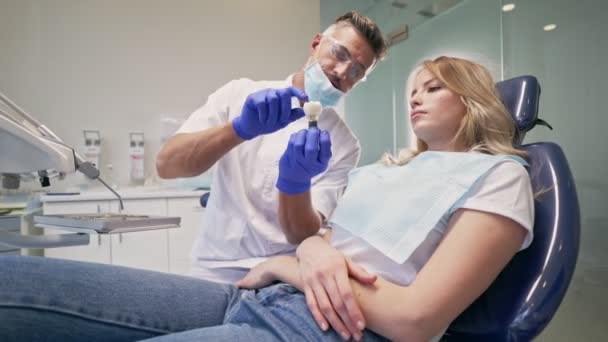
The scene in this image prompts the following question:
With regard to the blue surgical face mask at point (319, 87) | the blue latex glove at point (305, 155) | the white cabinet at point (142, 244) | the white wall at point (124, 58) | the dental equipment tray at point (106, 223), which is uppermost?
the white wall at point (124, 58)

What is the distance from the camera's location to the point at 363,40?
51.0 inches

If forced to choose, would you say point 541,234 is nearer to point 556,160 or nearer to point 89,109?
point 556,160

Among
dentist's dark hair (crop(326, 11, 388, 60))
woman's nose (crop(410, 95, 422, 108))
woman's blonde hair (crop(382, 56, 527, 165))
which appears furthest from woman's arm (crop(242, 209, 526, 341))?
dentist's dark hair (crop(326, 11, 388, 60))

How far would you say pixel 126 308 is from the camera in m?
0.73

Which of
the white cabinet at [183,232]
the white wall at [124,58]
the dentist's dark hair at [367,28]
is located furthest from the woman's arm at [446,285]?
the white wall at [124,58]

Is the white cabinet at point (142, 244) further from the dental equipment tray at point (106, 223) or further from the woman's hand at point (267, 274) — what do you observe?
the woman's hand at point (267, 274)

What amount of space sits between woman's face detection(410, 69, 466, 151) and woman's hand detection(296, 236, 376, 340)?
48 cm

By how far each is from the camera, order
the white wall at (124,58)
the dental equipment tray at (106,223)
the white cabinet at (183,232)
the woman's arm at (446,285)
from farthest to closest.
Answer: the white wall at (124,58)
the white cabinet at (183,232)
the dental equipment tray at (106,223)
the woman's arm at (446,285)

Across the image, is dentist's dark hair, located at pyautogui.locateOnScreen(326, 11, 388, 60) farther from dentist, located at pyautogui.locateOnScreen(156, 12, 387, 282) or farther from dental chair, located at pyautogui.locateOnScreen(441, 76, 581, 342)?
dental chair, located at pyautogui.locateOnScreen(441, 76, 581, 342)

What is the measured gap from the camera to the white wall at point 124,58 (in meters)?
2.68

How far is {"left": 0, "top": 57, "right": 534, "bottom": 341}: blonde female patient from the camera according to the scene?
0.65m

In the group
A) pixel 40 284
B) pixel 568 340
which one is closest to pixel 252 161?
pixel 40 284

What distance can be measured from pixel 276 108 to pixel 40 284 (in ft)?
2.10

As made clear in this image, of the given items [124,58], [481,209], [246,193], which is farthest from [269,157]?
[124,58]
